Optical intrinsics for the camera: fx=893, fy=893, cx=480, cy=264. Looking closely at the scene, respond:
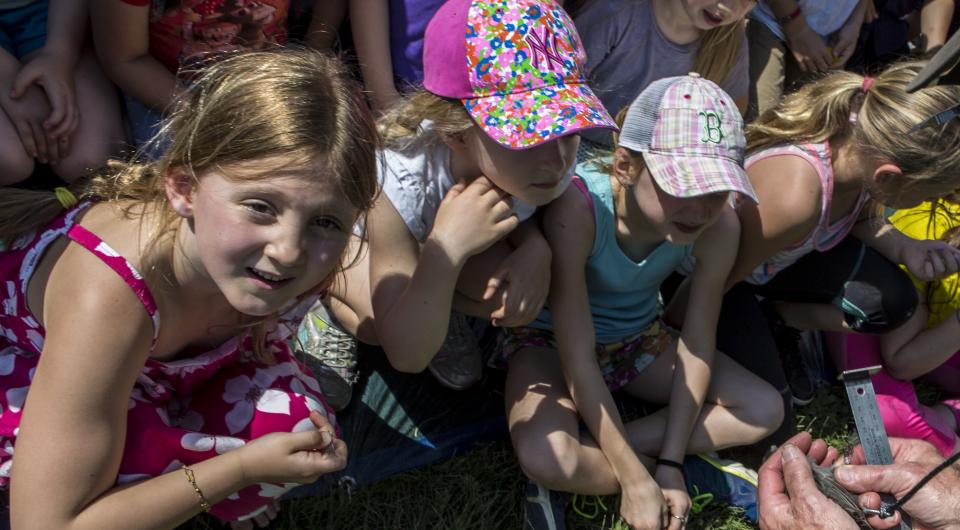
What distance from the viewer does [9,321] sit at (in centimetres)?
179

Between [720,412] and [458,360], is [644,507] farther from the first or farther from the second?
[458,360]

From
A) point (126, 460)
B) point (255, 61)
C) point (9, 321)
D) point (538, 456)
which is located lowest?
point (538, 456)

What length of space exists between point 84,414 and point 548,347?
4.14 feet

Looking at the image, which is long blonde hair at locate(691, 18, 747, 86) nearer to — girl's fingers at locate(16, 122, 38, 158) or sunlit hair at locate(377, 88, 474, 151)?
sunlit hair at locate(377, 88, 474, 151)

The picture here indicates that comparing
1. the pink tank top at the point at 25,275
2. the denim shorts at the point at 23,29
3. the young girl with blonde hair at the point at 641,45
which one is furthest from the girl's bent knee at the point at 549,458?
the denim shorts at the point at 23,29

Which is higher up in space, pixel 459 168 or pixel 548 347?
pixel 459 168

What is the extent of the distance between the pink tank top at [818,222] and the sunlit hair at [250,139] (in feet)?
4.38

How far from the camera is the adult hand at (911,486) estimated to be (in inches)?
77.7

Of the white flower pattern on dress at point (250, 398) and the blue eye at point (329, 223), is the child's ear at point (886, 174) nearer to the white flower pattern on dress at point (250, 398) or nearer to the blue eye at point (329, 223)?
the blue eye at point (329, 223)

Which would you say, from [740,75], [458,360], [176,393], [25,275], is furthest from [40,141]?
[740,75]

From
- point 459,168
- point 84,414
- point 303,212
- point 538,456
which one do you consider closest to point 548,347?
point 538,456

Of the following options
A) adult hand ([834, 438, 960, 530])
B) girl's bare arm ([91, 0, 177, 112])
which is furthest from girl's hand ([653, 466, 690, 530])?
girl's bare arm ([91, 0, 177, 112])

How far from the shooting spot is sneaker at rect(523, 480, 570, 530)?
87.2 inches

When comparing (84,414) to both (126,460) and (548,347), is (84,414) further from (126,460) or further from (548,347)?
(548,347)
